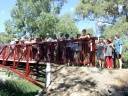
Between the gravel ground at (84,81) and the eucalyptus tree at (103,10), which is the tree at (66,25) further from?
the gravel ground at (84,81)

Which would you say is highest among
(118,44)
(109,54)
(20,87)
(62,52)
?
(118,44)

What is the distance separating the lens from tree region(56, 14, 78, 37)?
3300 centimetres

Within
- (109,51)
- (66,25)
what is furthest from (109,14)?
(109,51)

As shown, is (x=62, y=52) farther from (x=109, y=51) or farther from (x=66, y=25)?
(x=66, y=25)

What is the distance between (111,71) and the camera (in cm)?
938

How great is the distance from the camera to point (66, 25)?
33.9 metres

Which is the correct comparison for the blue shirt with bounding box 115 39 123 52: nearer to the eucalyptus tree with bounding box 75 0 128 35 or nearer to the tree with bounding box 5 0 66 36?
the eucalyptus tree with bounding box 75 0 128 35

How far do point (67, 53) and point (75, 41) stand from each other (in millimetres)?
686

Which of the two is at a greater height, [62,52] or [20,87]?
[62,52]

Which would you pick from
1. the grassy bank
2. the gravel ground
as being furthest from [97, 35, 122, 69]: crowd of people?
the grassy bank

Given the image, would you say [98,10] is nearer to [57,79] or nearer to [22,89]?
[22,89]

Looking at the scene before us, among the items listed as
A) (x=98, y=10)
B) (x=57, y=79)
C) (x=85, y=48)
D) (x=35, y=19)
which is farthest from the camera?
(x=35, y=19)

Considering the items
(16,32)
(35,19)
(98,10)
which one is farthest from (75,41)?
(16,32)

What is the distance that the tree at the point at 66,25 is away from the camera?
3300 centimetres
